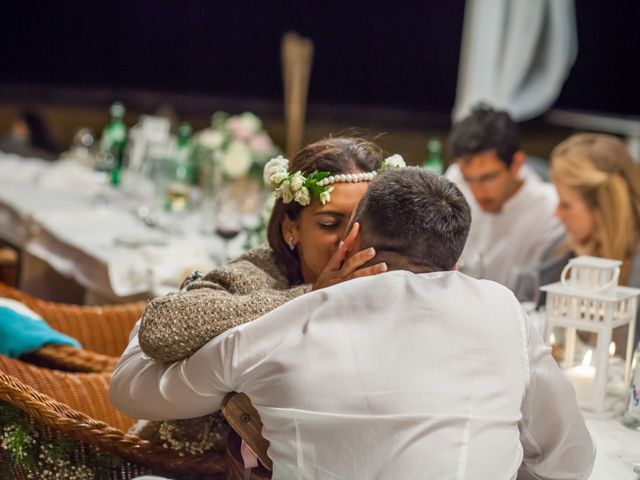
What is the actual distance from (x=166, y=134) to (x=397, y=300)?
136 inches

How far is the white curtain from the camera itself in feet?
16.6

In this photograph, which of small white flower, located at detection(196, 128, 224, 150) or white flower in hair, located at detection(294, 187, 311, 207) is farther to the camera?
small white flower, located at detection(196, 128, 224, 150)

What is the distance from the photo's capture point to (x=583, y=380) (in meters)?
2.17

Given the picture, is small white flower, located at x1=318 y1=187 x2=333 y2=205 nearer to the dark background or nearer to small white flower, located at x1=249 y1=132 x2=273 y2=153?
small white flower, located at x1=249 y1=132 x2=273 y2=153

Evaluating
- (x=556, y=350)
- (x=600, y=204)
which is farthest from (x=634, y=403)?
(x=600, y=204)

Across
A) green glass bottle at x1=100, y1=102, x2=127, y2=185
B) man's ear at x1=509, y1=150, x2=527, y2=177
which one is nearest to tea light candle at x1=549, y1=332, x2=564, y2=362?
man's ear at x1=509, y1=150, x2=527, y2=177

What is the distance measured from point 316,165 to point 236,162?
2341 mm

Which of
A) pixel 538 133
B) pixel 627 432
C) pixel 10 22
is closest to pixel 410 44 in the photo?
pixel 538 133

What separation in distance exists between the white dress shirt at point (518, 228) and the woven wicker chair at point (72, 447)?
2237 millimetres

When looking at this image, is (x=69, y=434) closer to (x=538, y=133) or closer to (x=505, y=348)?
(x=505, y=348)

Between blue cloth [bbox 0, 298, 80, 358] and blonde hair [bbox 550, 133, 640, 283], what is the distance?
1676mm

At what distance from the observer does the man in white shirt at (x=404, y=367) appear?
1.53 meters

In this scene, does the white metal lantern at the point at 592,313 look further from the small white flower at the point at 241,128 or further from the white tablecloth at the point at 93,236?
the small white flower at the point at 241,128

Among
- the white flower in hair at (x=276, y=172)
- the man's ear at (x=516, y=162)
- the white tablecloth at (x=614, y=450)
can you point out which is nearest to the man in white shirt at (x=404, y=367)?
the white tablecloth at (x=614, y=450)
